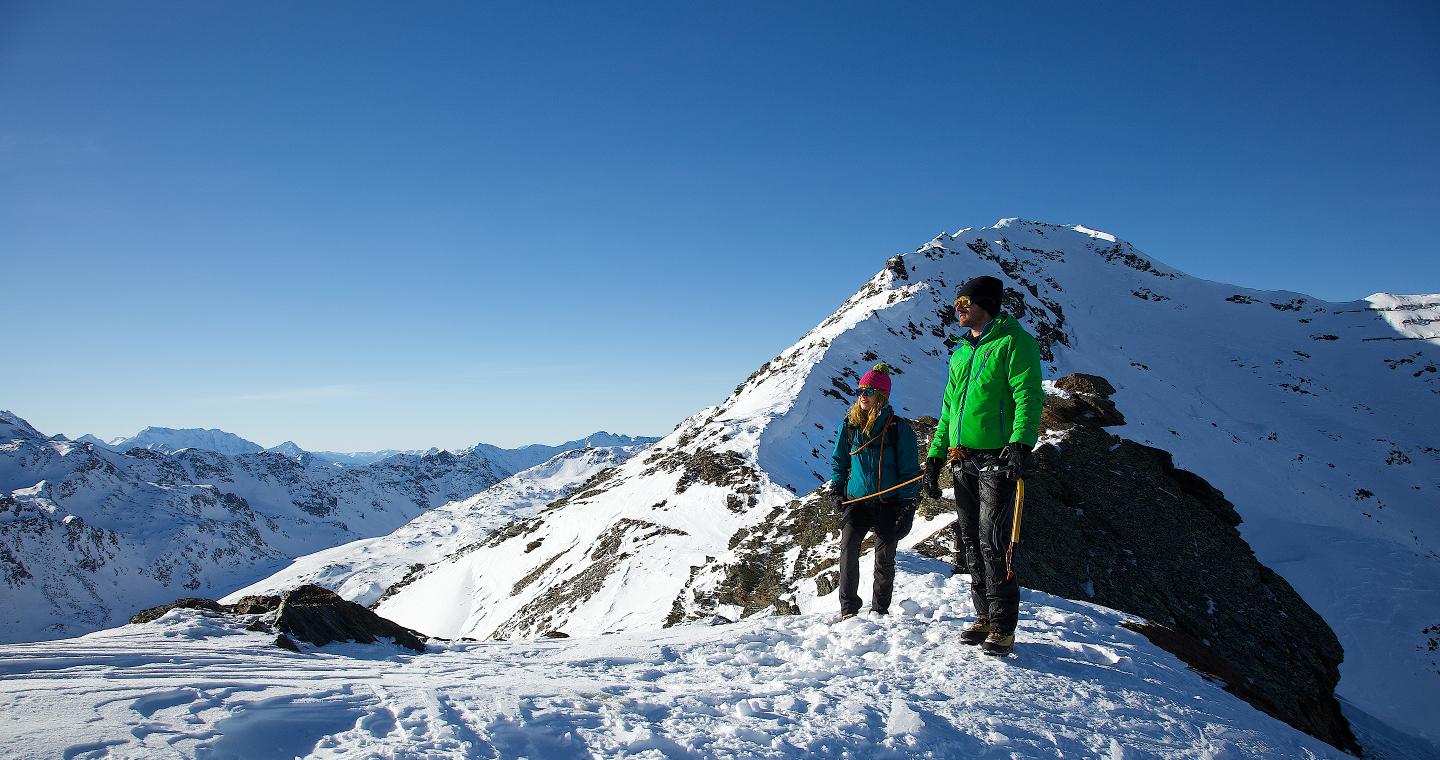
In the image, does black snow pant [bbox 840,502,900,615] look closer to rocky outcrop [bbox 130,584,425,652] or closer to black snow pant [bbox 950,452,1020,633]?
black snow pant [bbox 950,452,1020,633]

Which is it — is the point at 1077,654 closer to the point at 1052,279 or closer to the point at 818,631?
the point at 818,631

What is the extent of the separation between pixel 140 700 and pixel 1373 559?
135ft

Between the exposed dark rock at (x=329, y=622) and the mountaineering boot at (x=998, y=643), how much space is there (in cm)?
651

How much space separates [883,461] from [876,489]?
341 mm

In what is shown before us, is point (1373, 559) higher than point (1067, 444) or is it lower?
lower

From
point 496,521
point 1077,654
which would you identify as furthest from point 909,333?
point 496,521

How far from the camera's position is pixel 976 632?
20.6ft

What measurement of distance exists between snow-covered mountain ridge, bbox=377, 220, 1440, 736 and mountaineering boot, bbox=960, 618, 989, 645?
41.3ft

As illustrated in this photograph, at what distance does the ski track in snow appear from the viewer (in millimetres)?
3668

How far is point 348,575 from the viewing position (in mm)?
131750

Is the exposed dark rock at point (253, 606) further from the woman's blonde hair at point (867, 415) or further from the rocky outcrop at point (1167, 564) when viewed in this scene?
the rocky outcrop at point (1167, 564)

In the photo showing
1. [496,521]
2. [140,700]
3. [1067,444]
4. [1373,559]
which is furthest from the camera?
[496,521]

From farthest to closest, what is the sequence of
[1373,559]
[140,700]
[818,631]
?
[1373,559] < [818,631] < [140,700]

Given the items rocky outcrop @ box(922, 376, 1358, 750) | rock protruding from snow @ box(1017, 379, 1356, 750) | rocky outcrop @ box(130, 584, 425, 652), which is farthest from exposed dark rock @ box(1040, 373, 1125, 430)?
rocky outcrop @ box(130, 584, 425, 652)
